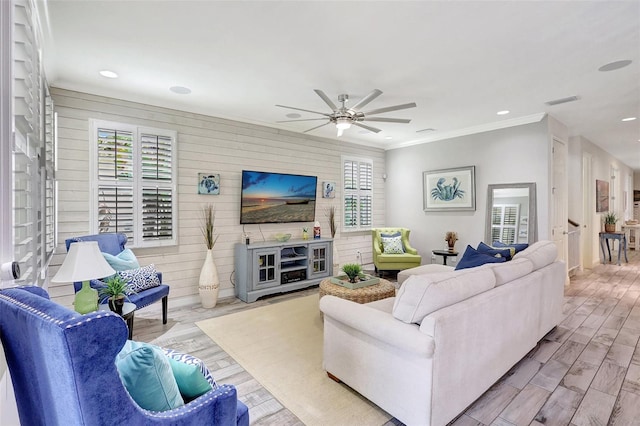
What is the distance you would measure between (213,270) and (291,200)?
68.8 inches

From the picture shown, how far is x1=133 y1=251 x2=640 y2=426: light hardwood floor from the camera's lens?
81.7 inches

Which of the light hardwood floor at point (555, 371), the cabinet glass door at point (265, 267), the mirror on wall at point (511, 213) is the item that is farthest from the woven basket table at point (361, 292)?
the mirror on wall at point (511, 213)

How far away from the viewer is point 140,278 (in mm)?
3281

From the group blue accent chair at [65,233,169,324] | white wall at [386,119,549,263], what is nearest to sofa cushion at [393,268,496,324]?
blue accent chair at [65,233,169,324]

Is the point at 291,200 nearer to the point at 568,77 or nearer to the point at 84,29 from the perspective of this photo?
the point at 84,29

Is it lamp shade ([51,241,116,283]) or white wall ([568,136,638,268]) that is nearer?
lamp shade ([51,241,116,283])

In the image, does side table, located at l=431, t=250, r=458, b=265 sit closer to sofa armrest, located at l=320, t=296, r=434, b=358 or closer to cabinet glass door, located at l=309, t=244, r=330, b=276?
cabinet glass door, located at l=309, t=244, r=330, b=276

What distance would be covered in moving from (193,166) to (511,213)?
4.86m

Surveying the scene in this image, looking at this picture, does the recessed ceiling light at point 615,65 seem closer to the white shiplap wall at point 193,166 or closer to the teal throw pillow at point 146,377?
the white shiplap wall at point 193,166

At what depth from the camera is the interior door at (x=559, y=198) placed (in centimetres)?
501

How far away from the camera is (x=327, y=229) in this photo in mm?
5996

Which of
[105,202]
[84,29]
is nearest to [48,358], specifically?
[84,29]

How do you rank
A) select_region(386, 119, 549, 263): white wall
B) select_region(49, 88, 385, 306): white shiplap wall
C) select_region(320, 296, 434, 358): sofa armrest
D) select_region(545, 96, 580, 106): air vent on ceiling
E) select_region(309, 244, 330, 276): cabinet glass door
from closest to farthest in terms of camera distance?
select_region(320, 296, 434, 358): sofa armrest, select_region(49, 88, 385, 306): white shiplap wall, select_region(545, 96, 580, 106): air vent on ceiling, select_region(386, 119, 549, 263): white wall, select_region(309, 244, 330, 276): cabinet glass door

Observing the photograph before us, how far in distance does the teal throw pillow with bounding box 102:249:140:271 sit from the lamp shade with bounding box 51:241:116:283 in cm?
101
